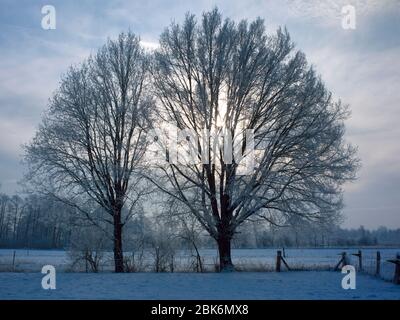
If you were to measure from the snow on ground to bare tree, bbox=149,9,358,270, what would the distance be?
3745 mm

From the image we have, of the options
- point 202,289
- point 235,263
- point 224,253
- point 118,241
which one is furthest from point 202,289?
point 235,263

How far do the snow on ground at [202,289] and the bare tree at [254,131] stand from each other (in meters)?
3.75

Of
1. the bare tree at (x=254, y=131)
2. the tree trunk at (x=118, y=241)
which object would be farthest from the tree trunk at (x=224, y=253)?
the tree trunk at (x=118, y=241)

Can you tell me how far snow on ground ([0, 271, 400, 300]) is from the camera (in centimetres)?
1089

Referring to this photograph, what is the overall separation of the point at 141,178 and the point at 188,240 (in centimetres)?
435

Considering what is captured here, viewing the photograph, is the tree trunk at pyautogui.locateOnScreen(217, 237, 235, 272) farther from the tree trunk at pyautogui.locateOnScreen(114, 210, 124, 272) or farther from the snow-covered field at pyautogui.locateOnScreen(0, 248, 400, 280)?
the tree trunk at pyautogui.locateOnScreen(114, 210, 124, 272)

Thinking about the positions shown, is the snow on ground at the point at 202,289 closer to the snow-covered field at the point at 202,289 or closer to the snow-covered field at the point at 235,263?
the snow-covered field at the point at 202,289

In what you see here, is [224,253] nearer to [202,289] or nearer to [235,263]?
[202,289]

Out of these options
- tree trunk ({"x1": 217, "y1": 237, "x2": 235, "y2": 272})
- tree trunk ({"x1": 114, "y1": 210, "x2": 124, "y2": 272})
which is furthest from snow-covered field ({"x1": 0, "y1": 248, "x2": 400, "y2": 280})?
tree trunk ({"x1": 114, "y1": 210, "x2": 124, "y2": 272})

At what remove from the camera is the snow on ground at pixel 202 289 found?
1089cm
